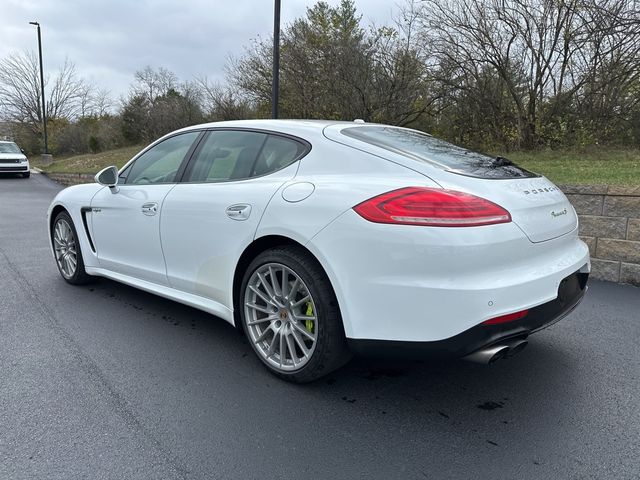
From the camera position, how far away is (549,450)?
2197mm

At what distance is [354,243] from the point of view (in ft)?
7.63

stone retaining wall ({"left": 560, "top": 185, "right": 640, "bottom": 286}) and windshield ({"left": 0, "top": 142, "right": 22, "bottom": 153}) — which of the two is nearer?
stone retaining wall ({"left": 560, "top": 185, "right": 640, "bottom": 286})

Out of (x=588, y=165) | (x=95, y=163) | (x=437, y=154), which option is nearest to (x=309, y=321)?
(x=437, y=154)

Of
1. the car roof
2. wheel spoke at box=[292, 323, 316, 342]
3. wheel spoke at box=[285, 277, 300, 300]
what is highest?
the car roof

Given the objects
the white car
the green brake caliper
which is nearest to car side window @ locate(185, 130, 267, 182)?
the green brake caliper

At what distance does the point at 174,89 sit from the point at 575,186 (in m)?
29.9

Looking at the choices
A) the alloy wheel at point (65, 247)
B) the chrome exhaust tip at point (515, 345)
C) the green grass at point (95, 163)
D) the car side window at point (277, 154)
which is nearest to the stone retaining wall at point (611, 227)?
the chrome exhaust tip at point (515, 345)

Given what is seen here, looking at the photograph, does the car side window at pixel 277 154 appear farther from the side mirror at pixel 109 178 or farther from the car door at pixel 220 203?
the side mirror at pixel 109 178

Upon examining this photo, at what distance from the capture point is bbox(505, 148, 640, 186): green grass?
19.9 ft

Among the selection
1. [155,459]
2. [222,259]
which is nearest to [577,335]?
[222,259]

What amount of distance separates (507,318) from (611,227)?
10.8 feet

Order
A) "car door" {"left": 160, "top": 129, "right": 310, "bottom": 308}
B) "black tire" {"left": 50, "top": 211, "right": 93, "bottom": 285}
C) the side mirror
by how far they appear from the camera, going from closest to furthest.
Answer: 1. "car door" {"left": 160, "top": 129, "right": 310, "bottom": 308}
2. the side mirror
3. "black tire" {"left": 50, "top": 211, "right": 93, "bottom": 285}

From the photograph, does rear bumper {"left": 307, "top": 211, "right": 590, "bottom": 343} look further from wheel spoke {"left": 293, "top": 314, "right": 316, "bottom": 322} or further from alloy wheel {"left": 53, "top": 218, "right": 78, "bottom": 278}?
alloy wheel {"left": 53, "top": 218, "right": 78, "bottom": 278}

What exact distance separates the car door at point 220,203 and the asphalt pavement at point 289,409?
54 cm
